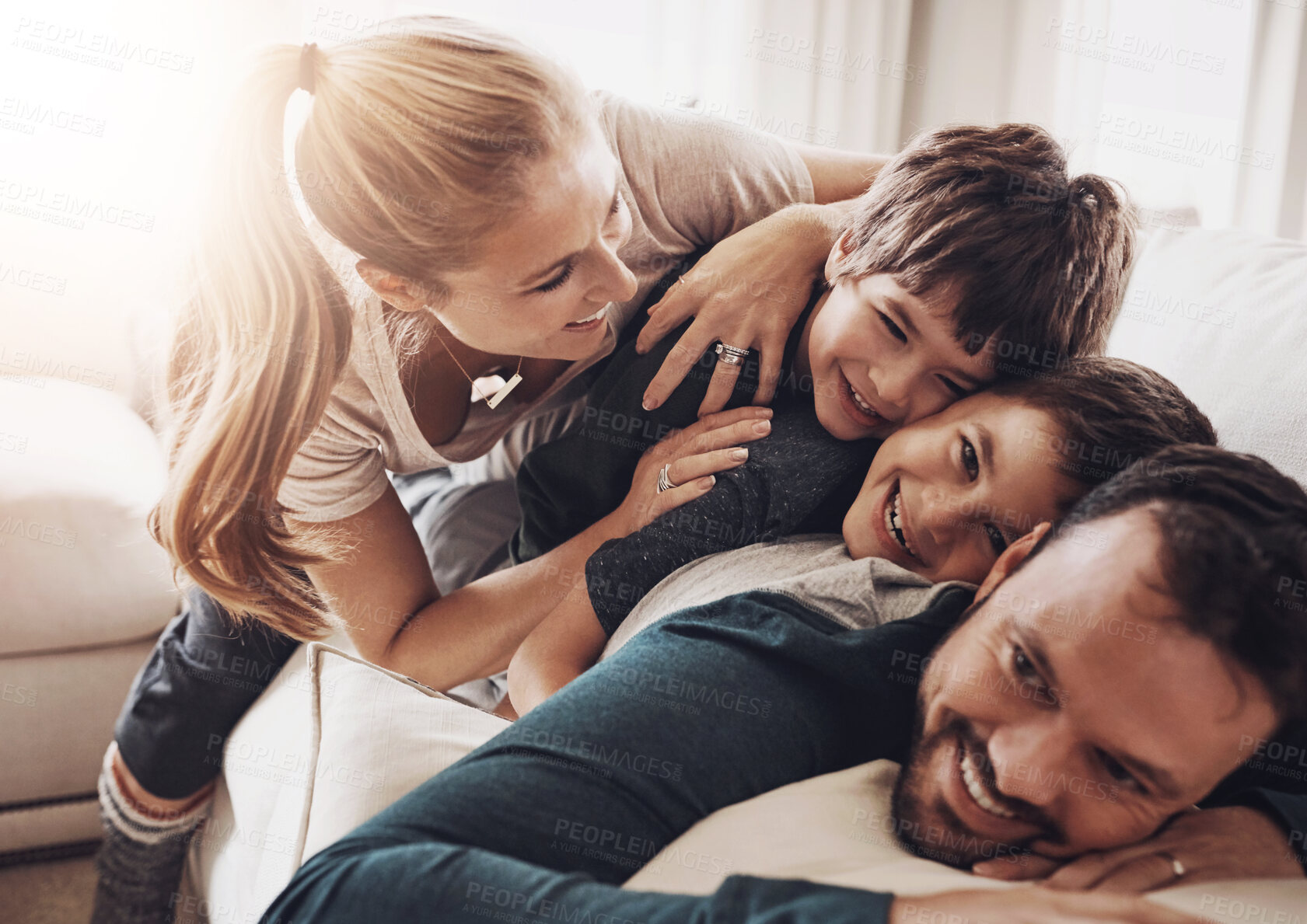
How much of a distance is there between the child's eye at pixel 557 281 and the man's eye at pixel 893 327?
292 mm

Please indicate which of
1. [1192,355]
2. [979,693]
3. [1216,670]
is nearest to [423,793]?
[979,693]

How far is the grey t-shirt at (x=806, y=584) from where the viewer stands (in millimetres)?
702

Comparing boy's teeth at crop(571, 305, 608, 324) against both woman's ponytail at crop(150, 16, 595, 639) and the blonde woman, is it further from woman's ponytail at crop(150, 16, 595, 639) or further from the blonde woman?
woman's ponytail at crop(150, 16, 595, 639)

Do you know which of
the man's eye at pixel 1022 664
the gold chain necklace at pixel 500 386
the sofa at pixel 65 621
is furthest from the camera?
the sofa at pixel 65 621

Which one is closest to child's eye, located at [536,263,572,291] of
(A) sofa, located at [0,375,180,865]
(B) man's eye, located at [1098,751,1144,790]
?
(B) man's eye, located at [1098,751,1144,790]

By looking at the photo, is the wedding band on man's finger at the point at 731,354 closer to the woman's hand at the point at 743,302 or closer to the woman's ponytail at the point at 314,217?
the woman's hand at the point at 743,302

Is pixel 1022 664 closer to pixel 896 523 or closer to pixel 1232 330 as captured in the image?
pixel 896 523

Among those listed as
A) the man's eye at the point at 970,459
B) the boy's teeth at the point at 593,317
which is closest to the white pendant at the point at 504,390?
the boy's teeth at the point at 593,317

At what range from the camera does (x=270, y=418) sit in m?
0.88

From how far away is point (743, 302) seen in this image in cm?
97

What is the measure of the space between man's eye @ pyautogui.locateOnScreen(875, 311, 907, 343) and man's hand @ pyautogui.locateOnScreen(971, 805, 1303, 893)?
17.2 inches

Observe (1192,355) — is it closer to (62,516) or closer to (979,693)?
(979,693)

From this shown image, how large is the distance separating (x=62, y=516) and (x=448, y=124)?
36.0 inches

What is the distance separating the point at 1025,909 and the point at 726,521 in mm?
452
